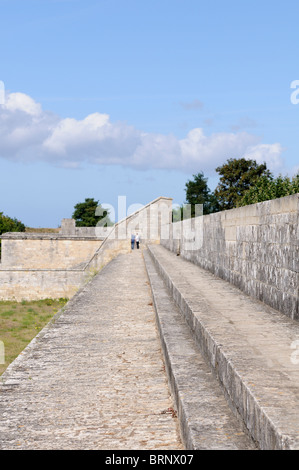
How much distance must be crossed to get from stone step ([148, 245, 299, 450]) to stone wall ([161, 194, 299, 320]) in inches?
8.8

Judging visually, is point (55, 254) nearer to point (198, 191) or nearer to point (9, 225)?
point (9, 225)

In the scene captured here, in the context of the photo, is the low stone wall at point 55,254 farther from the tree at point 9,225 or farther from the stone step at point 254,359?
the stone step at point 254,359

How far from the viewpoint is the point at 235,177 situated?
4612cm

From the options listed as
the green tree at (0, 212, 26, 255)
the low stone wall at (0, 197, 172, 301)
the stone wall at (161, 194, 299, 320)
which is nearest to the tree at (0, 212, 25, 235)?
the green tree at (0, 212, 26, 255)

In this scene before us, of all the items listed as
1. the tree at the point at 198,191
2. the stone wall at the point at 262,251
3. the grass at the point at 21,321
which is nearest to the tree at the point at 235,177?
the tree at the point at 198,191

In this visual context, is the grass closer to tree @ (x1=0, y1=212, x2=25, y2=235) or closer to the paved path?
the paved path

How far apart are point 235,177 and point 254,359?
1742 inches

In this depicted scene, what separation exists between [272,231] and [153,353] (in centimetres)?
179

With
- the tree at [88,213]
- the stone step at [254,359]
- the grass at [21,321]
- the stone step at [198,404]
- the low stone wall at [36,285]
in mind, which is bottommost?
the grass at [21,321]

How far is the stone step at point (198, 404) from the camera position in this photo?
94.2 inches

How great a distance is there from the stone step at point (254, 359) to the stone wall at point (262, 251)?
0.22 metres

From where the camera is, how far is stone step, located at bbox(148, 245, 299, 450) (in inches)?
84.4

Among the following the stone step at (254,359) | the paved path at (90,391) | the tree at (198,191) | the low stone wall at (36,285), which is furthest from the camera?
the tree at (198,191)
